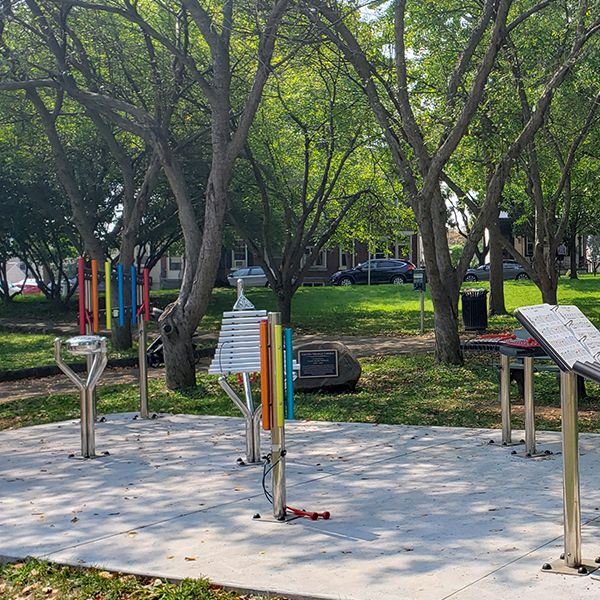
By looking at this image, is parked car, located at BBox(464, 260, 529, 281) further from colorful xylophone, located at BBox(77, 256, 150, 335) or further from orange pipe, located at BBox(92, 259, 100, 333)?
orange pipe, located at BBox(92, 259, 100, 333)

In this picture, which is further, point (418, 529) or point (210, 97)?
point (210, 97)

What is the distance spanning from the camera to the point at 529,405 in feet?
28.5

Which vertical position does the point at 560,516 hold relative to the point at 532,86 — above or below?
below

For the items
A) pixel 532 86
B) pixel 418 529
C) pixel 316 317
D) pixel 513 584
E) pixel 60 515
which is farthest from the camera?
pixel 316 317

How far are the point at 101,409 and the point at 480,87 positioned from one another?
6.48 meters

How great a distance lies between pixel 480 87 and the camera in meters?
13.4

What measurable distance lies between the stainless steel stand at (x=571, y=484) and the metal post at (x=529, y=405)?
Answer: 303 cm

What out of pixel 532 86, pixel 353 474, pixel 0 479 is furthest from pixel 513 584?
pixel 532 86

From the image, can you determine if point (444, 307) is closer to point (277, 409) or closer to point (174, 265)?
point (277, 409)

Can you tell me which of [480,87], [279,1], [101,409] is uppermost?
[279,1]

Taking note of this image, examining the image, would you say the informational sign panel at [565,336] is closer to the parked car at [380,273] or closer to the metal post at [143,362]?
the metal post at [143,362]

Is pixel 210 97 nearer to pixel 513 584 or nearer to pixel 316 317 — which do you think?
pixel 513 584

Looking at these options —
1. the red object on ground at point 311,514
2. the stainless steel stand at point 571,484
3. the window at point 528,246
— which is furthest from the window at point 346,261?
the stainless steel stand at point 571,484

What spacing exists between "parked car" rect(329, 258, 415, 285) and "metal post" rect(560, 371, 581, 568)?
152 feet
